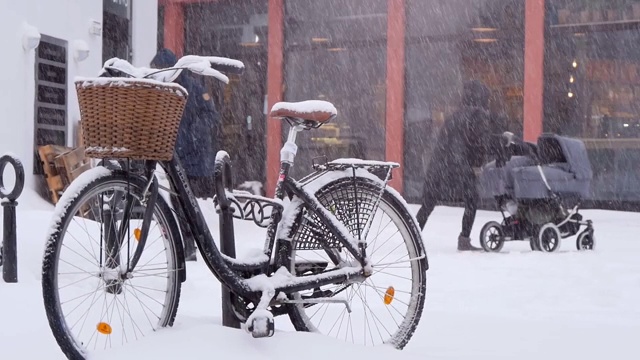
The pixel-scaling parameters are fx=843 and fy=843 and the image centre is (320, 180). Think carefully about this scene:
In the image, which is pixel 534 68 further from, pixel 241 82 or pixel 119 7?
pixel 119 7

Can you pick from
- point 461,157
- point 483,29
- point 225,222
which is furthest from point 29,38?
point 225,222

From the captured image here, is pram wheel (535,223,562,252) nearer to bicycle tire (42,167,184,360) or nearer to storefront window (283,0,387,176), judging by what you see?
bicycle tire (42,167,184,360)

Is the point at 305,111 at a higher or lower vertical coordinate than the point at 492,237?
higher

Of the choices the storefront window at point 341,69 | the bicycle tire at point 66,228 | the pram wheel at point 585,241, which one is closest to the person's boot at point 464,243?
the pram wheel at point 585,241

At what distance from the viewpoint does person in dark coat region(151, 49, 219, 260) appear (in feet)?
22.3

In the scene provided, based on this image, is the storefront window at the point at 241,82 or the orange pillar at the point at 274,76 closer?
the orange pillar at the point at 274,76

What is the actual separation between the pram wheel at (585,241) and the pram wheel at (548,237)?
316mm

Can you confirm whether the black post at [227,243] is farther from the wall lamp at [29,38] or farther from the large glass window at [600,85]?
the large glass window at [600,85]

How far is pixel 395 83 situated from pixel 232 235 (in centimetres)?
1150

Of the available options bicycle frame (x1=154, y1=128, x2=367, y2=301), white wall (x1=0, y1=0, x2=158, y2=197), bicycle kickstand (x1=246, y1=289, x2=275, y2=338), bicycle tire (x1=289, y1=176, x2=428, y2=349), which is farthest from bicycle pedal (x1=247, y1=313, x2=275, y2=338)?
white wall (x1=0, y1=0, x2=158, y2=197)

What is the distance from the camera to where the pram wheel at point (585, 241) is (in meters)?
8.98

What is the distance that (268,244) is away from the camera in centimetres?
355

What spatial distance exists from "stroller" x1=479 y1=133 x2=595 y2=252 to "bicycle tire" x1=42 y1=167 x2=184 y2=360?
5.93m

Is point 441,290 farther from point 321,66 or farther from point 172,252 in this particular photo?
point 321,66
